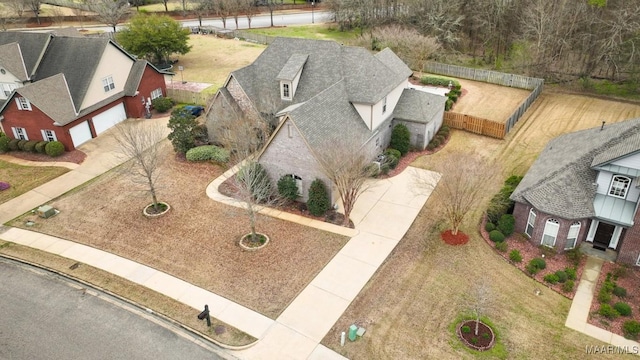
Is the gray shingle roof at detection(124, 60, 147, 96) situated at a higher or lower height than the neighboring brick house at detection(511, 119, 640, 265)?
higher

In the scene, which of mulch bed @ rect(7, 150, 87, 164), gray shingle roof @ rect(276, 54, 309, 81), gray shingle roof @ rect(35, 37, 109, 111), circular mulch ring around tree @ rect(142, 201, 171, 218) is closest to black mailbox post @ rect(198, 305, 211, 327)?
circular mulch ring around tree @ rect(142, 201, 171, 218)

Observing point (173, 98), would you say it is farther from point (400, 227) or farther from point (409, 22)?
point (409, 22)

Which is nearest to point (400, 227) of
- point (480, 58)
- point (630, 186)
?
point (630, 186)

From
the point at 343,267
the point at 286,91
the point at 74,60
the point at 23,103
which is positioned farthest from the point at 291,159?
the point at 74,60

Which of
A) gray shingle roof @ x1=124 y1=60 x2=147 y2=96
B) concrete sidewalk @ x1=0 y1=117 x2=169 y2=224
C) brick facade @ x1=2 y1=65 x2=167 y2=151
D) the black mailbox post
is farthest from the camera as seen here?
gray shingle roof @ x1=124 y1=60 x2=147 y2=96

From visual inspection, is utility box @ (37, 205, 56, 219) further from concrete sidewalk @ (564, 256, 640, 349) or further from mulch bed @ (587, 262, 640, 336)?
mulch bed @ (587, 262, 640, 336)
